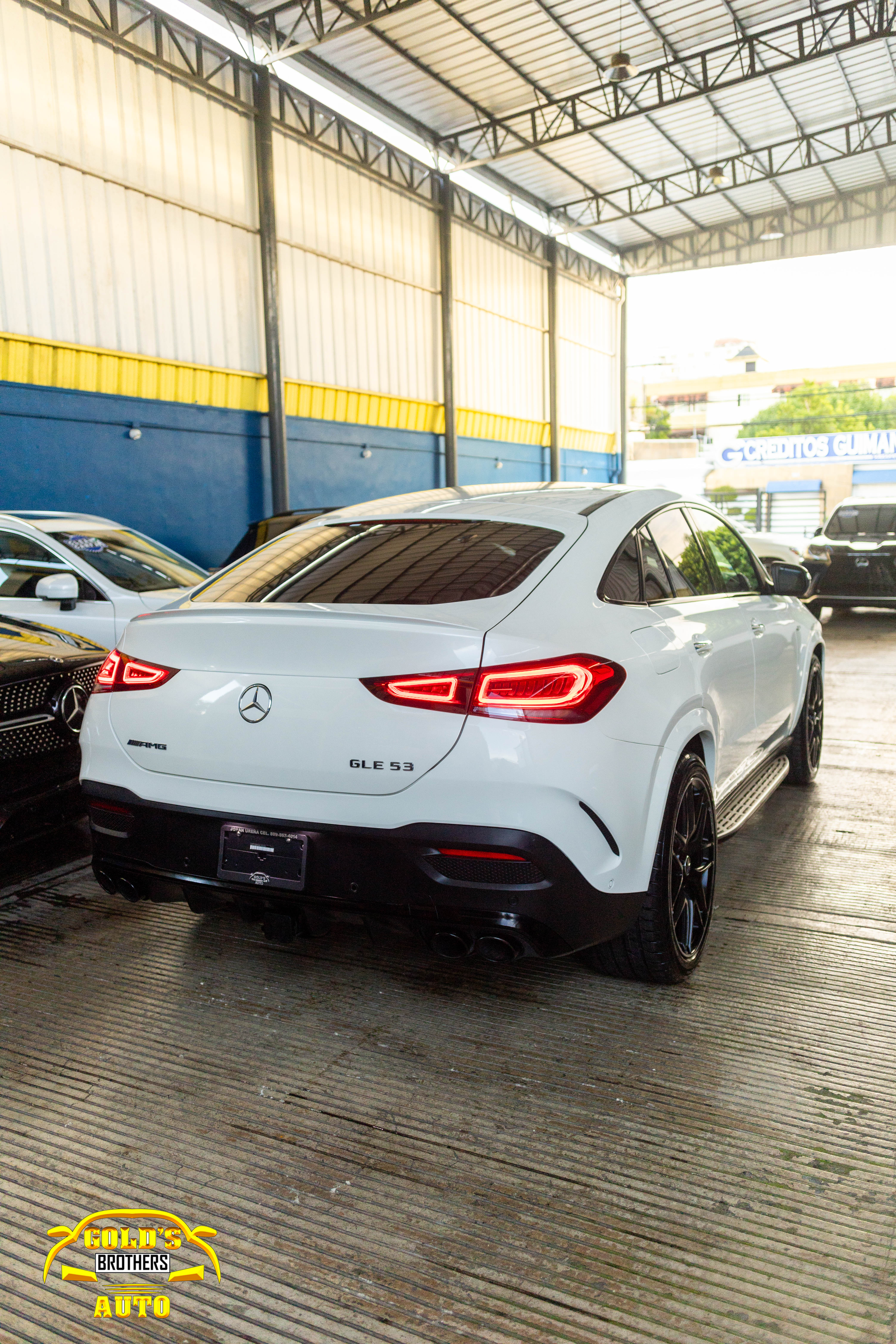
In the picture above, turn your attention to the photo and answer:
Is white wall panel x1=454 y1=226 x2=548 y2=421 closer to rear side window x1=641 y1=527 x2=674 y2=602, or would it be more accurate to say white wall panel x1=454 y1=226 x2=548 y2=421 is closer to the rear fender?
rear side window x1=641 y1=527 x2=674 y2=602

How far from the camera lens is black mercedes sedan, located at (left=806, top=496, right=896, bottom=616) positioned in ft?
39.9

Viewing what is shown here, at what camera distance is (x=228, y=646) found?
2.60m

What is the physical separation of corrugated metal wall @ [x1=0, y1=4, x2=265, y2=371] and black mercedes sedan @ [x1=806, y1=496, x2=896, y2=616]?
8240 mm

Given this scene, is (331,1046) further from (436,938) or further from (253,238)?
(253,238)

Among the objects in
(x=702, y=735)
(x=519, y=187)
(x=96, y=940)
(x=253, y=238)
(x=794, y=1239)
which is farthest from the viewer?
(x=519, y=187)

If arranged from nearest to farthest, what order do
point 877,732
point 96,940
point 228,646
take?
point 228,646 → point 96,940 → point 877,732

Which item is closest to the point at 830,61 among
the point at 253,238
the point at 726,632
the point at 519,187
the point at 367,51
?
the point at 519,187

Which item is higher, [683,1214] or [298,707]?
[298,707]

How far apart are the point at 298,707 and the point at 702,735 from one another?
1.40 meters

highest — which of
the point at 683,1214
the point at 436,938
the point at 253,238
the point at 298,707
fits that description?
the point at 253,238

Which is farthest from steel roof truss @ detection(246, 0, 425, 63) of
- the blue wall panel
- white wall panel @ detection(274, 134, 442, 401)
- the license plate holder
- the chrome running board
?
the license plate holder

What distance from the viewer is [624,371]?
26.3 m

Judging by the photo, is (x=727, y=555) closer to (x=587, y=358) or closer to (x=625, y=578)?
(x=625, y=578)

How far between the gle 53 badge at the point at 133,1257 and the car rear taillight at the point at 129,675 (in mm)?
1278
